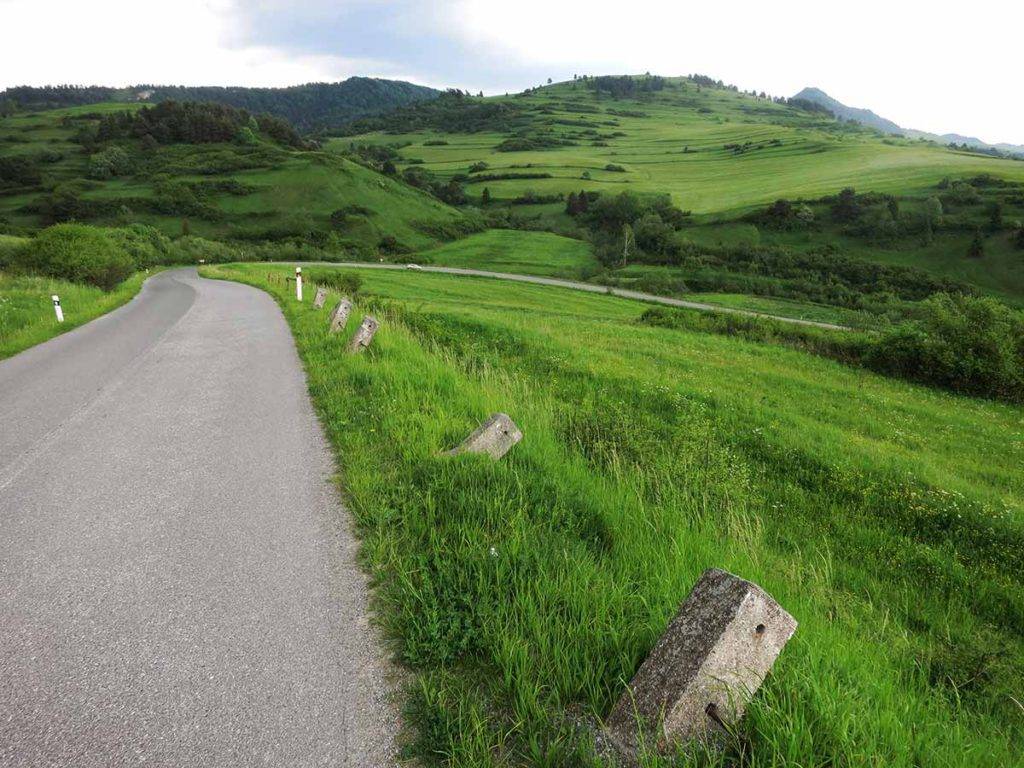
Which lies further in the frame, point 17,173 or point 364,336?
point 17,173

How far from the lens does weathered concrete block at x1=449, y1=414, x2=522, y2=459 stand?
17.5 feet

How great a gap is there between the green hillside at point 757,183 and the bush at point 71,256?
69.9 metres

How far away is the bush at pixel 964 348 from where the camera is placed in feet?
60.9

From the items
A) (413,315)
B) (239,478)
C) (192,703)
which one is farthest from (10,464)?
(413,315)

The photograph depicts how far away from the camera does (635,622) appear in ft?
9.87

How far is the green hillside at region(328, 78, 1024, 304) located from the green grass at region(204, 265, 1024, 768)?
72721mm

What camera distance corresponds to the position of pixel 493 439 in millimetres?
5344

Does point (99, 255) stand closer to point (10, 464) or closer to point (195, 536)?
point (10, 464)

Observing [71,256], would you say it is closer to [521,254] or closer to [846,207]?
[521,254]

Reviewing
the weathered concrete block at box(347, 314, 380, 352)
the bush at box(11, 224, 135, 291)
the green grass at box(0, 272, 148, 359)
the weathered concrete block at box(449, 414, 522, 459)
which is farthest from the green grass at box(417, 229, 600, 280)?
the weathered concrete block at box(449, 414, 522, 459)

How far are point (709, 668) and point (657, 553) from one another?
5.04ft

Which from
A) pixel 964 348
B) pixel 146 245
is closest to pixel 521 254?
pixel 146 245

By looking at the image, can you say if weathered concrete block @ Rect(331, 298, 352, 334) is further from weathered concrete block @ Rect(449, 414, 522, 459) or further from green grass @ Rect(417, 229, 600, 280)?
green grass @ Rect(417, 229, 600, 280)

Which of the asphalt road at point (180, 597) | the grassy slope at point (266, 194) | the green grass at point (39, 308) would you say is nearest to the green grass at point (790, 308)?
the grassy slope at point (266, 194)
